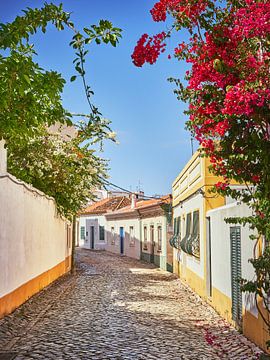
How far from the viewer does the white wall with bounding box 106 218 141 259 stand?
108ft

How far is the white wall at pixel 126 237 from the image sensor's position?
32844 millimetres

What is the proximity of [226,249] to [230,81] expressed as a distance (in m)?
5.72

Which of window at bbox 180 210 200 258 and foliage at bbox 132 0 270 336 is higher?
foliage at bbox 132 0 270 336

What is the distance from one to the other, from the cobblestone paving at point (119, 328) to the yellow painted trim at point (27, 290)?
182 millimetres

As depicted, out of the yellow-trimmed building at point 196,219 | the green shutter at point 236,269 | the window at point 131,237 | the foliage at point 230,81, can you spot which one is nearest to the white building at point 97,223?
the window at point 131,237

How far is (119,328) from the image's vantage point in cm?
914

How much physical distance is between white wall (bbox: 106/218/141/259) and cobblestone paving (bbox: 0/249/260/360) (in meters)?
17.3

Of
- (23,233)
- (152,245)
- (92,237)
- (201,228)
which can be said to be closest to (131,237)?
(152,245)

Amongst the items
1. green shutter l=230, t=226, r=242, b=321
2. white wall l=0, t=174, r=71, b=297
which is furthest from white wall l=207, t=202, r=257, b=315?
white wall l=0, t=174, r=71, b=297

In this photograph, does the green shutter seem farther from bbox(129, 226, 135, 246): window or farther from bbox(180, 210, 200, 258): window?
bbox(129, 226, 135, 246): window

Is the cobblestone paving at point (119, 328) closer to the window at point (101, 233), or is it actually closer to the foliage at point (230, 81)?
the foliage at point (230, 81)

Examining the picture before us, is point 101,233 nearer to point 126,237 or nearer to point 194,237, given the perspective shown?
point 126,237

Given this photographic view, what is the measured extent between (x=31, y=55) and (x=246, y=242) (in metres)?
4.21

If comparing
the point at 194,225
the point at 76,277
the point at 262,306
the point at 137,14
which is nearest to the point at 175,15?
the point at 137,14
